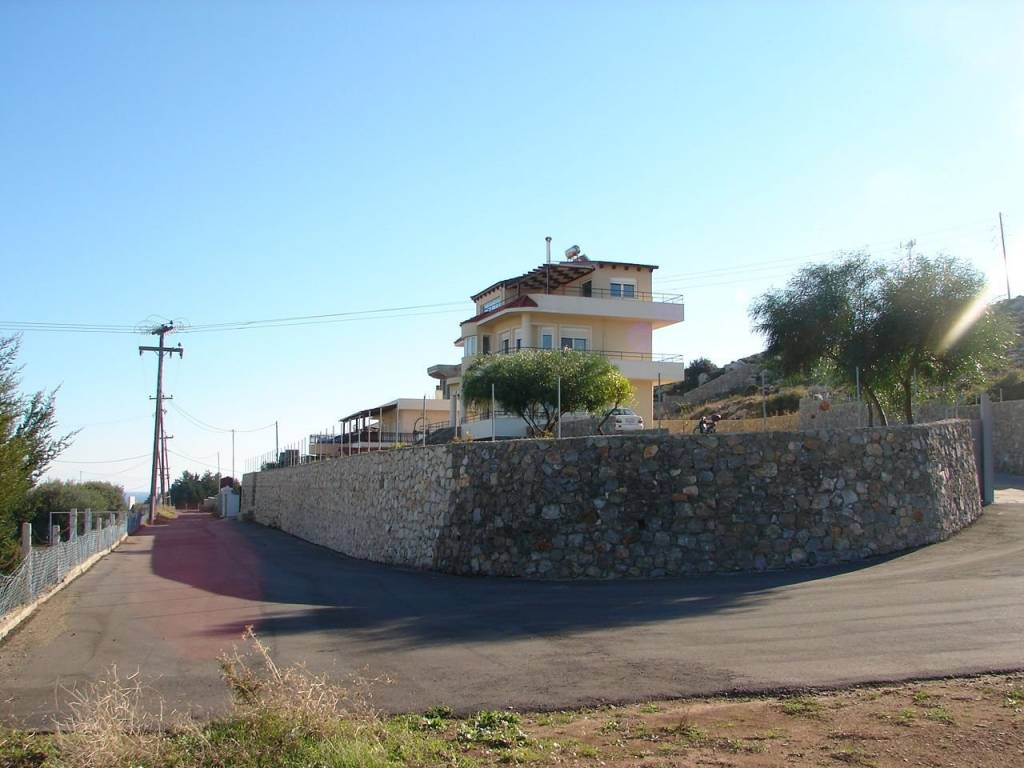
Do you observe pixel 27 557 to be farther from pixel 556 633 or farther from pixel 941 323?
pixel 941 323

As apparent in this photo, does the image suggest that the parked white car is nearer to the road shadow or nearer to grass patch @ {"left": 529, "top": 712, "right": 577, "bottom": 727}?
the road shadow

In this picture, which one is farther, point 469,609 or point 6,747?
point 469,609

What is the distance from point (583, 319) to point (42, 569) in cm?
3345

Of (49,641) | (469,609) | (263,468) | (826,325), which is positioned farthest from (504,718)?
(263,468)

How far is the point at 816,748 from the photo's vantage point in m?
6.67

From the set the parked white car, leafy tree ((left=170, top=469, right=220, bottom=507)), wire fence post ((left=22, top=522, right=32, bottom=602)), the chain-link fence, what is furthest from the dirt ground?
leafy tree ((left=170, top=469, right=220, bottom=507))

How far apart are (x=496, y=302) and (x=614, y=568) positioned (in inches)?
1431

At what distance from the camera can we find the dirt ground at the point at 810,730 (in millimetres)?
6457

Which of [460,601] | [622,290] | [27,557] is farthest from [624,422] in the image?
[27,557]

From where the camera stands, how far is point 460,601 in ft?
50.5

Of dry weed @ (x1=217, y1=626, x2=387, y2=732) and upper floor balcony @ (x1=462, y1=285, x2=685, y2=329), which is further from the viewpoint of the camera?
upper floor balcony @ (x1=462, y1=285, x2=685, y2=329)

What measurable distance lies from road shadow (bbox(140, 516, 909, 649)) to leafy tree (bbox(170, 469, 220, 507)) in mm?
103509

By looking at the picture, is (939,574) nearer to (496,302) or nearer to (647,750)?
(647,750)

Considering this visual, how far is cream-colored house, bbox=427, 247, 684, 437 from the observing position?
46.7m
